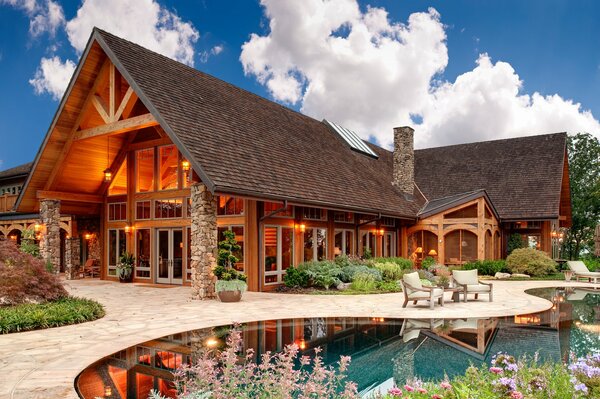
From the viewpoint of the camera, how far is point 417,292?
42.4 feet

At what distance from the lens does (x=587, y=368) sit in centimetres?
382

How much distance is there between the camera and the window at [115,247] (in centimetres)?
1980

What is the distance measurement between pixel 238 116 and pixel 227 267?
21.6ft

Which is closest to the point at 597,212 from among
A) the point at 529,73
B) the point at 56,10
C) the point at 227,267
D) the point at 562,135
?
the point at 562,135

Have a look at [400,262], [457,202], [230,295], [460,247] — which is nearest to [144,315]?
[230,295]

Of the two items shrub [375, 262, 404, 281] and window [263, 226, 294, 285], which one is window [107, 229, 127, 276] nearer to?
window [263, 226, 294, 285]

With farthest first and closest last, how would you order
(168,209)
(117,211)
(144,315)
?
(117,211)
(168,209)
(144,315)

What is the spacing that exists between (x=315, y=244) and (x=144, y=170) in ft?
22.7

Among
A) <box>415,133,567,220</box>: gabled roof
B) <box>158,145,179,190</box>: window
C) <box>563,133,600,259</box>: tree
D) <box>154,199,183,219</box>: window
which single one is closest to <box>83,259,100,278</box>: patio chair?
<box>154,199,183,219</box>: window

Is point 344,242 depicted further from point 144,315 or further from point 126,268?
point 144,315

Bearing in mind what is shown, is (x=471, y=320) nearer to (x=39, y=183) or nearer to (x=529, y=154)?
(x=39, y=183)

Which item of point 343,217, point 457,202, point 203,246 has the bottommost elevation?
point 203,246

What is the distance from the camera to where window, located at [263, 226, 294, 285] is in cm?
1622

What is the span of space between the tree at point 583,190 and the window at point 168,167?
29.8 m
